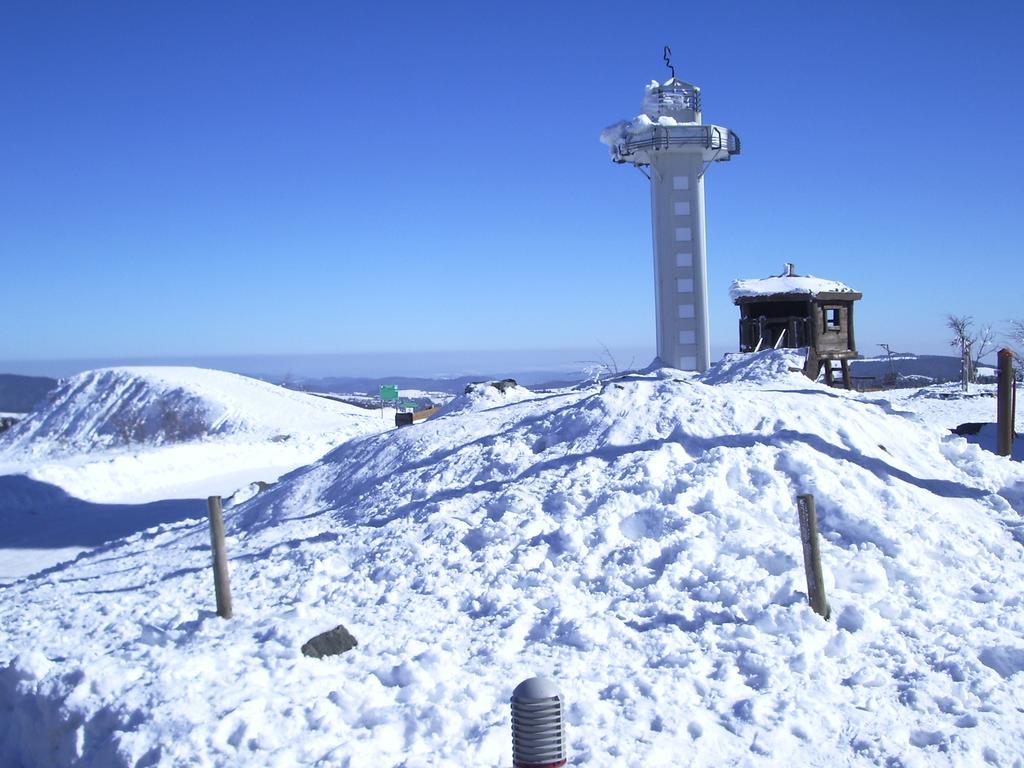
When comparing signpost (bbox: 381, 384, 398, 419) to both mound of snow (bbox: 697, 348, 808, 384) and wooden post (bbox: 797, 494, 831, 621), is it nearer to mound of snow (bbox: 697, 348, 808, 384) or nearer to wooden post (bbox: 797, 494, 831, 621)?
mound of snow (bbox: 697, 348, 808, 384)

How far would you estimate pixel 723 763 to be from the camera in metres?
4.84

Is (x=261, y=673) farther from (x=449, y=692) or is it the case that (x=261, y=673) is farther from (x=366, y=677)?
(x=449, y=692)

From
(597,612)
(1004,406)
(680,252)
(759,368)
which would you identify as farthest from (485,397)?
(597,612)

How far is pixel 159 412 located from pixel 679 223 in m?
25.2

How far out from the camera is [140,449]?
92.5ft

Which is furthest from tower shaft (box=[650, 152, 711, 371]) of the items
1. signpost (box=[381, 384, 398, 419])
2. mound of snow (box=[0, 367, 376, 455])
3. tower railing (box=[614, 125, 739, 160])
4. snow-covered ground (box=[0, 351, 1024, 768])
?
mound of snow (box=[0, 367, 376, 455])

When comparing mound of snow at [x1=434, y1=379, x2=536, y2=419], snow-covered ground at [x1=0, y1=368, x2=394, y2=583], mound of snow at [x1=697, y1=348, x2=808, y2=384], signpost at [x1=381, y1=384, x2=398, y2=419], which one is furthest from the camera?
signpost at [x1=381, y1=384, x2=398, y2=419]

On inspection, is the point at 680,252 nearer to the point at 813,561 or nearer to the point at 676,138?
the point at 676,138

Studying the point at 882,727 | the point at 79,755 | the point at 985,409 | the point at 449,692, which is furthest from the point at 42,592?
the point at 985,409

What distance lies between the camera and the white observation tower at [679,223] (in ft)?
64.8

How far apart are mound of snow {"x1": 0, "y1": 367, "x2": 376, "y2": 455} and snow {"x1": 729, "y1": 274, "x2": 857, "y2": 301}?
16137mm

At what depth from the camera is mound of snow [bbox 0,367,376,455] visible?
33.0 meters

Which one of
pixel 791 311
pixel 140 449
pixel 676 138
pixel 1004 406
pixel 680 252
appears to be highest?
pixel 676 138

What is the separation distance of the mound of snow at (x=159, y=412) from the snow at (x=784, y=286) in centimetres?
1614
